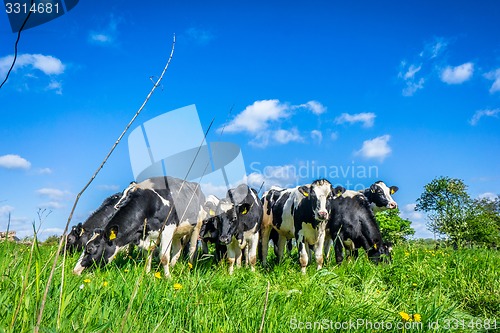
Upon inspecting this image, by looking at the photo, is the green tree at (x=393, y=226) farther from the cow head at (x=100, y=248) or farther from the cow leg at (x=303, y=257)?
the cow head at (x=100, y=248)

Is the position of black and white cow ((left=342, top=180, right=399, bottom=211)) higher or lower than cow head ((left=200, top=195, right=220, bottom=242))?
higher

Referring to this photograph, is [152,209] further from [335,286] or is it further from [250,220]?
[335,286]

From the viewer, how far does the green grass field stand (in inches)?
104

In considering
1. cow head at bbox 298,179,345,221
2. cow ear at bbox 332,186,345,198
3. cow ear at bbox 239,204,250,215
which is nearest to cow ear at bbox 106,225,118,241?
cow ear at bbox 239,204,250,215

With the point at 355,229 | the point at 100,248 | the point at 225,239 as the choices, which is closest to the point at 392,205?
the point at 355,229

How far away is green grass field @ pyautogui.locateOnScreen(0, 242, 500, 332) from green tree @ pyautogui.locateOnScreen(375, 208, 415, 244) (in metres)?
31.2

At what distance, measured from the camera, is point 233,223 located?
964cm

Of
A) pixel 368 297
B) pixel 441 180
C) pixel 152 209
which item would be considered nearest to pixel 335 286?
pixel 368 297

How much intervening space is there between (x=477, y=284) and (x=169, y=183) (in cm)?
666

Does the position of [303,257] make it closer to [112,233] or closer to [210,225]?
[210,225]

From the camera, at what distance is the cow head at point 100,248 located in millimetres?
7652

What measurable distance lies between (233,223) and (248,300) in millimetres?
5066

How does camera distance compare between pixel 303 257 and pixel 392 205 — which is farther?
pixel 392 205

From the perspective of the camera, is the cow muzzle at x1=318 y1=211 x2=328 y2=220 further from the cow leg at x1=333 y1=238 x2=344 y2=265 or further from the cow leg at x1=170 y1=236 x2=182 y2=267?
the cow leg at x1=170 y1=236 x2=182 y2=267
